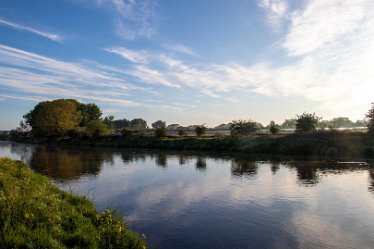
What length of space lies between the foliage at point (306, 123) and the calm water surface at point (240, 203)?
3153 cm

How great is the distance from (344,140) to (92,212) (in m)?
54.7

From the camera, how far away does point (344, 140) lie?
195 feet

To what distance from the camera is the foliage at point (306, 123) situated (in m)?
73.0

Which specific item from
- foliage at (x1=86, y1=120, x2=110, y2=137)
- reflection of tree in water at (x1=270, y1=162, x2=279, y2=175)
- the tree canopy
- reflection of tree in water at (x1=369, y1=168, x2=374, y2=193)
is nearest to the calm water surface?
reflection of tree in water at (x1=369, y1=168, x2=374, y2=193)

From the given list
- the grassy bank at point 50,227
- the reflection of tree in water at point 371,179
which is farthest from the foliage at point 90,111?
the grassy bank at point 50,227

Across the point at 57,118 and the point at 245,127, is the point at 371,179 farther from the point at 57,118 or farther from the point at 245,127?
the point at 57,118

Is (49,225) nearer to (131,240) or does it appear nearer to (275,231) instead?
(131,240)

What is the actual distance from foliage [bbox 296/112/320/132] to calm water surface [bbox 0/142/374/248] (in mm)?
31531

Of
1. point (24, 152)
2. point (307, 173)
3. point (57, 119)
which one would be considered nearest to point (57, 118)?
point (57, 119)

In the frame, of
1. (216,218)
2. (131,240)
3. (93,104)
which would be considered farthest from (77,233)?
(93,104)

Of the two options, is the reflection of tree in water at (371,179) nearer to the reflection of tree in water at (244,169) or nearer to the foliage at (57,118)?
the reflection of tree in water at (244,169)

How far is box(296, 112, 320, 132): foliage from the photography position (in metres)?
73.0

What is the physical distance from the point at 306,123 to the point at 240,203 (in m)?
54.6

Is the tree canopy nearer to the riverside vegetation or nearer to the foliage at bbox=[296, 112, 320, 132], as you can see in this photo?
the riverside vegetation
